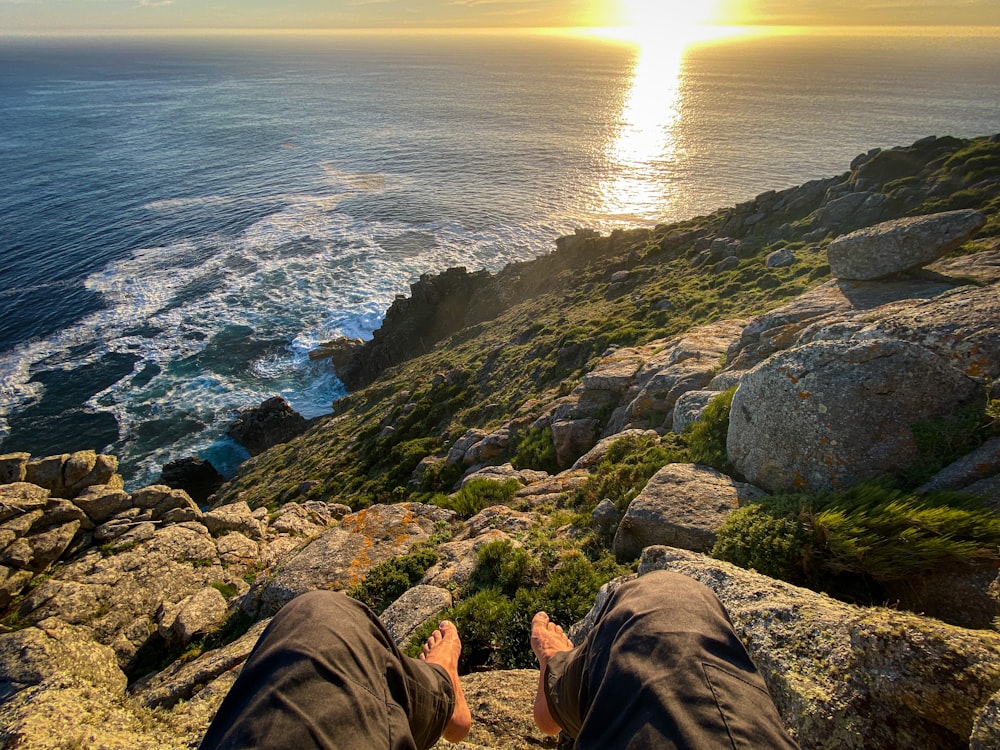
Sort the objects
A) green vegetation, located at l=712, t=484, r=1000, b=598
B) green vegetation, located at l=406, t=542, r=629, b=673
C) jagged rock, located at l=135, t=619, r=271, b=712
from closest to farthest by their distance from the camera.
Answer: green vegetation, located at l=712, t=484, r=1000, b=598 → green vegetation, located at l=406, t=542, r=629, b=673 → jagged rock, located at l=135, t=619, r=271, b=712

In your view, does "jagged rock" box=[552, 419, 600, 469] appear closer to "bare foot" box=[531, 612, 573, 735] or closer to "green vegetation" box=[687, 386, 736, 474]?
"green vegetation" box=[687, 386, 736, 474]

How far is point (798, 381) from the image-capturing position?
6.75 m

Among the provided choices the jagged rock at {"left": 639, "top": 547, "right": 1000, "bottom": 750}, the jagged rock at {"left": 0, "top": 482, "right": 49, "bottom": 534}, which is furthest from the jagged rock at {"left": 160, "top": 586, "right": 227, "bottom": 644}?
the jagged rock at {"left": 639, "top": 547, "right": 1000, "bottom": 750}

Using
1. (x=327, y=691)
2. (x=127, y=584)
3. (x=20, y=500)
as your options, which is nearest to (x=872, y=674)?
(x=327, y=691)

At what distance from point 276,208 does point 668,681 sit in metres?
86.2

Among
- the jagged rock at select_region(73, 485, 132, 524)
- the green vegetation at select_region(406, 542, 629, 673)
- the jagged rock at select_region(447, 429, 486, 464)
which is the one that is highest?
the green vegetation at select_region(406, 542, 629, 673)

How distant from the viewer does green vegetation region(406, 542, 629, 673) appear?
6.02 m

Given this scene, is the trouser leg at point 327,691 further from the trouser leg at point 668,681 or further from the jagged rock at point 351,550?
the jagged rock at point 351,550

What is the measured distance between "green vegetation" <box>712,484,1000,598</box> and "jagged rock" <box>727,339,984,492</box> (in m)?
0.69

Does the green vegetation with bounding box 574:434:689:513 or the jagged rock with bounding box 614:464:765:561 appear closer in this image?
the jagged rock with bounding box 614:464:765:561

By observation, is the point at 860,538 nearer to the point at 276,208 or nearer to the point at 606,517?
the point at 606,517

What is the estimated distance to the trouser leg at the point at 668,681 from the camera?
2.41 metres

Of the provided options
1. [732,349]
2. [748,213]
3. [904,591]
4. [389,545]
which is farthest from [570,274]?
[904,591]

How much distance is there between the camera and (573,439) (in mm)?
14266
